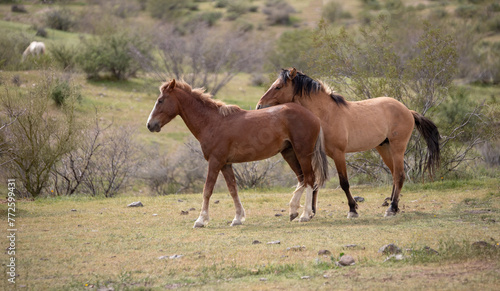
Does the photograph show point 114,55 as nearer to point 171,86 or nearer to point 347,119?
point 171,86

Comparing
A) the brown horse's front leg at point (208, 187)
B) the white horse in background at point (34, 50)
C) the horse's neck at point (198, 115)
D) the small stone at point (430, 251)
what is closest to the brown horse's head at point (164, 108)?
the horse's neck at point (198, 115)

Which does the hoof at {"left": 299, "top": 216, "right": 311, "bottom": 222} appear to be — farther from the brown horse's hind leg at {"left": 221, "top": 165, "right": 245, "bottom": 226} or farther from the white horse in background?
the white horse in background

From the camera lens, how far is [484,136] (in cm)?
1338

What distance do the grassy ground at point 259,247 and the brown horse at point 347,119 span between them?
984 millimetres

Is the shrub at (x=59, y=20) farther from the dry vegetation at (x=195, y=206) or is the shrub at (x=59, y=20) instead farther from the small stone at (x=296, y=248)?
the small stone at (x=296, y=248)

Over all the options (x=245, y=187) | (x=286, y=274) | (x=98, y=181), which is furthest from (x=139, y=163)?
(x=286, y=274)

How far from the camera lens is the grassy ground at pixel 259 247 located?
5.42m

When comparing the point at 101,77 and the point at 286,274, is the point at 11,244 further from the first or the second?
the point at 101,77

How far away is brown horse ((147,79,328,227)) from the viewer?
8625 millimetres

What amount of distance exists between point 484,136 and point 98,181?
10571mm

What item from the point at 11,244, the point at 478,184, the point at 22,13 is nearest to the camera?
the point at 11,244

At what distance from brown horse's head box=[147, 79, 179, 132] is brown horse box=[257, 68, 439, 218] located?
1.56 metres

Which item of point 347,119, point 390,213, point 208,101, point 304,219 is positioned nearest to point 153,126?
point 208,101

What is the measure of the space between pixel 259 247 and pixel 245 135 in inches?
95.1
